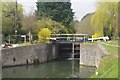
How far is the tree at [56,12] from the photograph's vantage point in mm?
48375

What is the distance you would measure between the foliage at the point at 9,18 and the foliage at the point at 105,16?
9.30 metres

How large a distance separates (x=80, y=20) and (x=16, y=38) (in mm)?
23567

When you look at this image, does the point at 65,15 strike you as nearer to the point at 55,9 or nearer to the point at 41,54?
the point at 55,9

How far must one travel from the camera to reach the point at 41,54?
34.9 meters

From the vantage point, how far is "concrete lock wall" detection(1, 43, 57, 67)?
2837cm

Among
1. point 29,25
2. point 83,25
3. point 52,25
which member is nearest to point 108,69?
point 29,25

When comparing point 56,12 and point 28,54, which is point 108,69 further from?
point 56,12

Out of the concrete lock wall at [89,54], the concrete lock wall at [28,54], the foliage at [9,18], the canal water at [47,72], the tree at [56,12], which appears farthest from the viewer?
the tree at [56,12]

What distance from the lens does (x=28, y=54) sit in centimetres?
3212

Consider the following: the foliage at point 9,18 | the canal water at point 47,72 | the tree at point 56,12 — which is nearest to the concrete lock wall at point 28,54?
the canal water at point 47,72

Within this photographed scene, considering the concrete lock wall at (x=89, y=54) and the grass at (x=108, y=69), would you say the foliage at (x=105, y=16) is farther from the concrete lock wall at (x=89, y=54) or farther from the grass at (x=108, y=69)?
the grass at (x=108, y=69)

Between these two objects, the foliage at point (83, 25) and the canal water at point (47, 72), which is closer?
the canal water at point (47, 72)

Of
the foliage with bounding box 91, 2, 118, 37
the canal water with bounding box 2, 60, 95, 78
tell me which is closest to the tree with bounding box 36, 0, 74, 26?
the foliage with bounding box 91, 2, 118, 37

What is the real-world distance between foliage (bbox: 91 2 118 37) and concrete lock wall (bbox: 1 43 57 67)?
586cm
